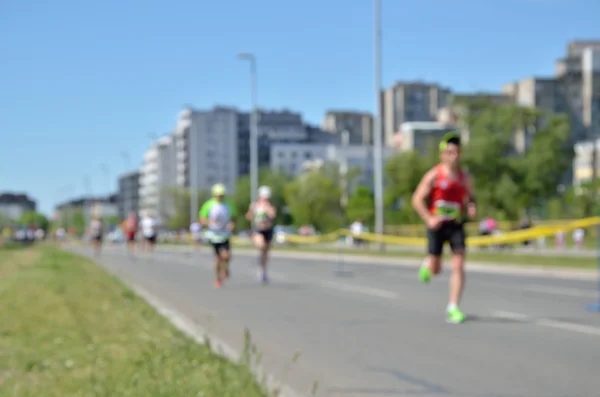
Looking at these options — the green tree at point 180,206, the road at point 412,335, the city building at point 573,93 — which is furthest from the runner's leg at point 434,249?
the green tree at point 180,206

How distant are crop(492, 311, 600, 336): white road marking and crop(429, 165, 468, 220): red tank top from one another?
4.85ft

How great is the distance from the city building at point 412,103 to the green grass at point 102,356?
177 meters

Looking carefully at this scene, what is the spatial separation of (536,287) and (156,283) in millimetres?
7349

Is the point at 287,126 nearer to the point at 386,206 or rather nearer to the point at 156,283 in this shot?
the point at 386,206

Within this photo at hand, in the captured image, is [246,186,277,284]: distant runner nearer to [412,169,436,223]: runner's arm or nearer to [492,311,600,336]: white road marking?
[492,311,600,336]: white road marking

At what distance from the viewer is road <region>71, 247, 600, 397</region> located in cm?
657

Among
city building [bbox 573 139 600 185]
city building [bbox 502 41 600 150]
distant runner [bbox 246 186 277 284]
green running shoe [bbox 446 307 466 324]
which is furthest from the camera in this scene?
city building [bbox 502 41 600 150]

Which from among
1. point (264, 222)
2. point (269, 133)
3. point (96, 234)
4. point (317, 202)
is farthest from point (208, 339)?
point (269, 133)

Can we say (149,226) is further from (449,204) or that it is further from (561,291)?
(449,204)

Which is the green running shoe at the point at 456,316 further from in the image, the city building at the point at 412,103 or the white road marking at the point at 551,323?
the city building at the point at 412,103

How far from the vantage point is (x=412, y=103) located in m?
188

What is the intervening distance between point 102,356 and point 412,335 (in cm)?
331

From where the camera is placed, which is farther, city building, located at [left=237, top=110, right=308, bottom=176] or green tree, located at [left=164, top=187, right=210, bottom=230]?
city building, located at [left=237, top=110, right=308, bottom=176]

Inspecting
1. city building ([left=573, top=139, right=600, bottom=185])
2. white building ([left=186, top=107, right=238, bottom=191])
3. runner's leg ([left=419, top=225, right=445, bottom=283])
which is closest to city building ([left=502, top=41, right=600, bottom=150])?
city building ([left=573, top=139, right=600, bottom=185])
